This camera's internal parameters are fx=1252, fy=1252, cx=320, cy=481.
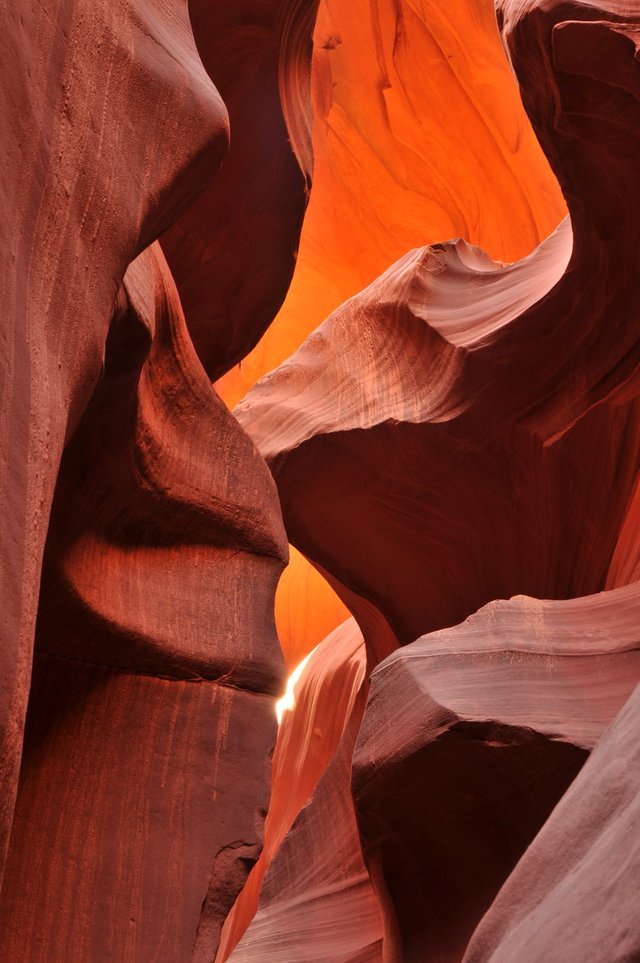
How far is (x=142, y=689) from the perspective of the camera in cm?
200

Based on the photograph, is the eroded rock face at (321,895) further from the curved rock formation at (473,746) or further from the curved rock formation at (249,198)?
the curved rock formation at (249,198)

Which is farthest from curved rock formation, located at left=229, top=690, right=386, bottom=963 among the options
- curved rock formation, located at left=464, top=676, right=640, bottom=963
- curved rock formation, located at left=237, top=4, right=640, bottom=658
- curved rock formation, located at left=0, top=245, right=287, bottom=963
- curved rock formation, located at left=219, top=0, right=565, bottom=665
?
curved rock formation, located at left=219, top=0, right=565, bottom=665

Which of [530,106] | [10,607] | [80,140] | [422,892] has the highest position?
[80,140]

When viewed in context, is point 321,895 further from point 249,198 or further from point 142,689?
point 249,198

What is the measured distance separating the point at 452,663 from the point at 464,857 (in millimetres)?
366

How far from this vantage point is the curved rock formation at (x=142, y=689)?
6.06 feet

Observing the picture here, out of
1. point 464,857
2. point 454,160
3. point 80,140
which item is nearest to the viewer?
point 80,140

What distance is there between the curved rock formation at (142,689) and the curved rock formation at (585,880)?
0.70 m

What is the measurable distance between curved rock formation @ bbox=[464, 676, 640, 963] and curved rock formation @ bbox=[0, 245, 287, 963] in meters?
0.70

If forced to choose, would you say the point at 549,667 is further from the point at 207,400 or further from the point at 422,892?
the point at 207,400

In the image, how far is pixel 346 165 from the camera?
610 cm

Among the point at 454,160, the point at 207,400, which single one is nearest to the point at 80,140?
the point at 207,400

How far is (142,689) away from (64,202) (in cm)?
82

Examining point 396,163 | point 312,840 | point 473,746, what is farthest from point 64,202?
point 396,163
